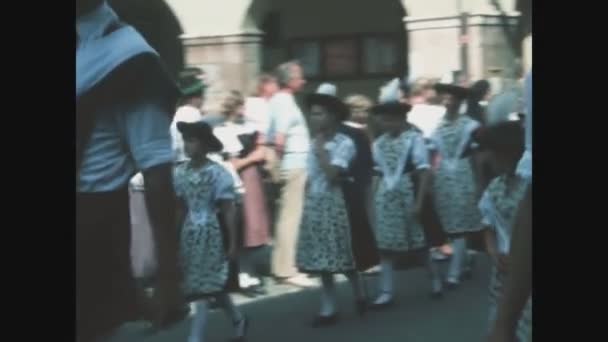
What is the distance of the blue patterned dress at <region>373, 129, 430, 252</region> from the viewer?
675 cm

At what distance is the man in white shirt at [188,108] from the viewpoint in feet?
17.8

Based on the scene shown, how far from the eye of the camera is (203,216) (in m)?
5.67

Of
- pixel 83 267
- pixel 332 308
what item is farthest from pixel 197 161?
pixel 83 267

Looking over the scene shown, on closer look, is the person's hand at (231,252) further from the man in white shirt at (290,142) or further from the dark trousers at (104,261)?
the dark trousers at (104,261)

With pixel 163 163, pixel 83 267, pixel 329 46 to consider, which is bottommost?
pixel 83 267

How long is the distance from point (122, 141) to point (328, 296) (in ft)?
11.9

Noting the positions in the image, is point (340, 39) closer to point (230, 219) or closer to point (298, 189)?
point (298, 189)

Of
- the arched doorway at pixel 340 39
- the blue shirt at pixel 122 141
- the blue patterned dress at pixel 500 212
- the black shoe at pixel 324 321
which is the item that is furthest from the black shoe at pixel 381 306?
the blue shirt at pixel 122 141

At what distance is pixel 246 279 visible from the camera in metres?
7.29

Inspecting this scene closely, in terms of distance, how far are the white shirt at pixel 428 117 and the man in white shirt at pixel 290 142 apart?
665 mm

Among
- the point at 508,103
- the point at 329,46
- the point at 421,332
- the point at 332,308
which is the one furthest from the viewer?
the point at 329,46

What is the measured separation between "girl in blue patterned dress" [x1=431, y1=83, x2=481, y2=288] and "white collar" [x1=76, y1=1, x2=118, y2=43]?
4137mm
